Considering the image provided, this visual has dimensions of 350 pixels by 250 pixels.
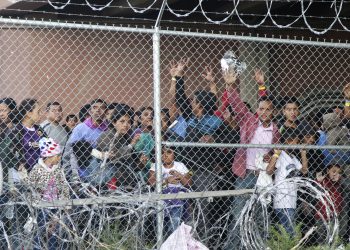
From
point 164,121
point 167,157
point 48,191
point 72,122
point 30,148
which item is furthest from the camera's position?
point 72,122

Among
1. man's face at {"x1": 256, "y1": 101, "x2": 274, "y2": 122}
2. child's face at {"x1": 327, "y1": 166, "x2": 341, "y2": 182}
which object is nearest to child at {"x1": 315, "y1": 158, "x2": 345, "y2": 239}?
child's face at {"x1": 327, "y1": 166, "x2": 341, "y2": 182}

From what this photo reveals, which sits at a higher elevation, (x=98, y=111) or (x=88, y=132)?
(x=98, y=111)

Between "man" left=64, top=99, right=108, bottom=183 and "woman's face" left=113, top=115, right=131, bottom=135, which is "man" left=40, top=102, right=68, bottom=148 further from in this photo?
"woman's face" left=113, top=115, right=131, bottom=135

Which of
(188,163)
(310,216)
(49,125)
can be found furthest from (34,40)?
(310,216)

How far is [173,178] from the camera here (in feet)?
30.5

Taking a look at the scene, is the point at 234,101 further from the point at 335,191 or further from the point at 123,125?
the point at 335,191

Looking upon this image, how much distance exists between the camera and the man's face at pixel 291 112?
9.95 meters

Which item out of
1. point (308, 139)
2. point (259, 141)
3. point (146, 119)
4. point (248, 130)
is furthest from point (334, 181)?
point (146, 119)

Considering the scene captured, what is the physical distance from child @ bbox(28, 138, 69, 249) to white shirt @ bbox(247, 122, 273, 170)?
194 centimetres

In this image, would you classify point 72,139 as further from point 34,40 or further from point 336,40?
point 336,40

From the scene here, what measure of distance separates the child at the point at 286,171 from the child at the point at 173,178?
85cm

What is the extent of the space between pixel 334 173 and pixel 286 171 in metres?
0.71

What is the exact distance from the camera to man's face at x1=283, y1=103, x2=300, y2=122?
32.7ft

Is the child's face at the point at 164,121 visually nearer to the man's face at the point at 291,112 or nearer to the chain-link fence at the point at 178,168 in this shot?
the chain-link fence at the point at 178,168
